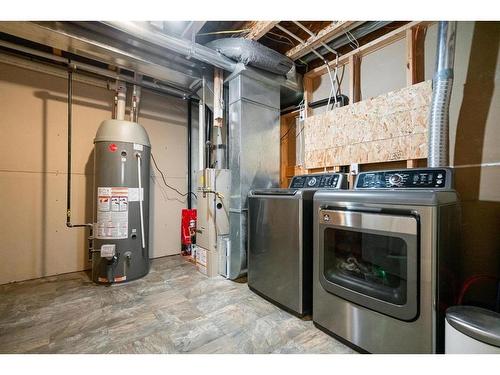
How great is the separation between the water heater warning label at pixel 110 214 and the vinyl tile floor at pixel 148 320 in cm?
55

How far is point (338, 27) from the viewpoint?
1.94 metres

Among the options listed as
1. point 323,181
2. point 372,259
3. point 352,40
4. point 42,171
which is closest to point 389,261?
point 372,259

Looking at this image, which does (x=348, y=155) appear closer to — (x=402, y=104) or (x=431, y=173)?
(x=402, y=104)

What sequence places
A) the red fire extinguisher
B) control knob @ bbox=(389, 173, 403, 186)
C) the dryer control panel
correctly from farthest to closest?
the red fire extinguisher
control knob @ bbox=(389, 173, 403, 186)
the dryer control panel

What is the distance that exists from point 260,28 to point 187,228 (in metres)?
2.63

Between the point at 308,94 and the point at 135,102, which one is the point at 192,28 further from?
the point at 308,94

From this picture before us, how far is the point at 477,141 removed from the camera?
5.26ft

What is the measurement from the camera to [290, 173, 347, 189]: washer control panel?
1.97 meters

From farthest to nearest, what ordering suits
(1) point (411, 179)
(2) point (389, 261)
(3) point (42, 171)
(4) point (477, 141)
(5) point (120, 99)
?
(5) point (120, 99) → (3) point (42, 171) → (4) point (477, 141) → (1) point (411, 179) → (2) point (389, 261)

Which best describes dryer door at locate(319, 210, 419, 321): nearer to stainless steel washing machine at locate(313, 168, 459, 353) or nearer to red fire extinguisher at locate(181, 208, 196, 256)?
stainless steel washing machine at locate(313, 168, 459, 353)

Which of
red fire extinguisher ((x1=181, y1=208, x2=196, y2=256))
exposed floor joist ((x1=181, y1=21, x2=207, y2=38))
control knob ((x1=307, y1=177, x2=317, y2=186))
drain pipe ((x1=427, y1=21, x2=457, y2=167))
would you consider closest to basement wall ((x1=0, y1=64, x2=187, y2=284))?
red fire extinguisher ((x1=181, y1=208, x2=196, y2=256))

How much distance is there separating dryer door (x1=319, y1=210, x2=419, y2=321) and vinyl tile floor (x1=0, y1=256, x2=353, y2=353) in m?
0.40

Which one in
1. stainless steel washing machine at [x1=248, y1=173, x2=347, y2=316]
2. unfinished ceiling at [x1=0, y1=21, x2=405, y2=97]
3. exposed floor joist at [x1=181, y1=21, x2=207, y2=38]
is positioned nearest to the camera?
stainless steel washing machine at [x1=248, y1=173, x2=347, y2=316]

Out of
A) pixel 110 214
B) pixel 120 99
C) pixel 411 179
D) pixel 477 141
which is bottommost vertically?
pixel 110 214
